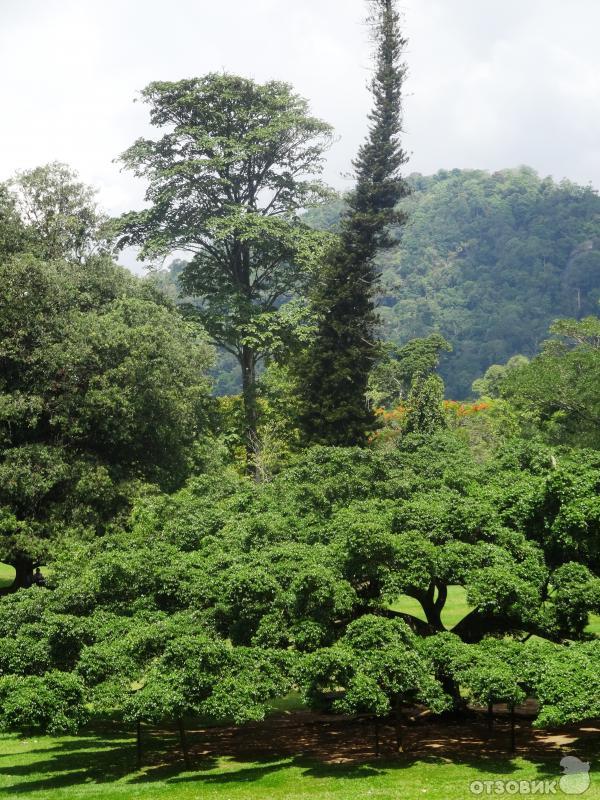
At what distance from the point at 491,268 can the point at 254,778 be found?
14762cm

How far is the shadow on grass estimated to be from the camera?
17797 millimetres

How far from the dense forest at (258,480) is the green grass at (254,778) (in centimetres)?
86

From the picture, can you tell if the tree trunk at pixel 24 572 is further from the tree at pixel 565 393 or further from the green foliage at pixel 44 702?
the tree at pixel 565 393

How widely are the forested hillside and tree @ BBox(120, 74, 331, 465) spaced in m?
84.7

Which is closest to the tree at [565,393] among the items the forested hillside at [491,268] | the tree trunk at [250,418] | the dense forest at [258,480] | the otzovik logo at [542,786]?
the dense forest at [258,480]

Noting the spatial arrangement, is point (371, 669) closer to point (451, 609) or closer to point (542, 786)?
point (542, 786)

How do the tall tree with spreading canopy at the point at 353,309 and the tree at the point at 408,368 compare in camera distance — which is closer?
the tall tree with spreading canopy at the point at 353,309

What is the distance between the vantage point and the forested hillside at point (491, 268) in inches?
5453

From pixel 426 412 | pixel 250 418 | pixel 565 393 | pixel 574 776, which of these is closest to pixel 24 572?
pixel 250 418

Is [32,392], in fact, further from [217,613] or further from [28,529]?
[217,613]

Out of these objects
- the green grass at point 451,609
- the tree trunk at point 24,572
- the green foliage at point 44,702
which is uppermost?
the tree trunk at point 24,572

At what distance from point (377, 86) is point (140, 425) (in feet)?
84.2

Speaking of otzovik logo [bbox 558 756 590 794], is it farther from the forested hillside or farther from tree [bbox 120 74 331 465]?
the forested hillside

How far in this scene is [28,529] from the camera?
93.5ft
